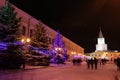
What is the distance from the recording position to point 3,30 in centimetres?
2997

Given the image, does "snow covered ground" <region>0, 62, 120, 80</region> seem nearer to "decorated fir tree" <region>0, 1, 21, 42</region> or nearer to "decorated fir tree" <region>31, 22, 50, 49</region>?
"decorated fir tree" <region>0, 1, 21, 42</region>

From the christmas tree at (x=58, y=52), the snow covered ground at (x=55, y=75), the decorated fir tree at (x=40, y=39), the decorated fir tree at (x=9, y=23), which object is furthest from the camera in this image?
the christmas tree at (x=58, y=52)

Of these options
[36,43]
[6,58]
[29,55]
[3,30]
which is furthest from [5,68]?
[36,43]

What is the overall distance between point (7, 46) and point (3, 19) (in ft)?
11.4

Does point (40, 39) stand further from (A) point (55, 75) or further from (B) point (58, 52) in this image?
(A) point (55, 75)

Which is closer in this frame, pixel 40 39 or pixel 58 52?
pixel 40 39

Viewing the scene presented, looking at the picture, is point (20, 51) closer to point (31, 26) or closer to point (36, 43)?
point (36, 43)

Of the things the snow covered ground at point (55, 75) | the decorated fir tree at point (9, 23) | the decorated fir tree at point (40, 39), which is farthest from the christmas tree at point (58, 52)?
the snow covered ground at point (55, 75)

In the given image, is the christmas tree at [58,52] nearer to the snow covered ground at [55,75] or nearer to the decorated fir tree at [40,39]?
the decorated fir tree at [40,39]

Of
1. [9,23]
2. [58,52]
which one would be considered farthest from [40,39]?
[58,52]

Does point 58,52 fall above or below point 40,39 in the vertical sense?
below

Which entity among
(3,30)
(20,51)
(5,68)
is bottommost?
(5,68)

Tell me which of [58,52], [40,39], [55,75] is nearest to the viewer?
[55,75]

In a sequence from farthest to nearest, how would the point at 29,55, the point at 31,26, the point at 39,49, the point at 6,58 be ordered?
1. the point at 31,26
2. the point at 39,49
3. the point at 29,55
4. the point at 6,58
